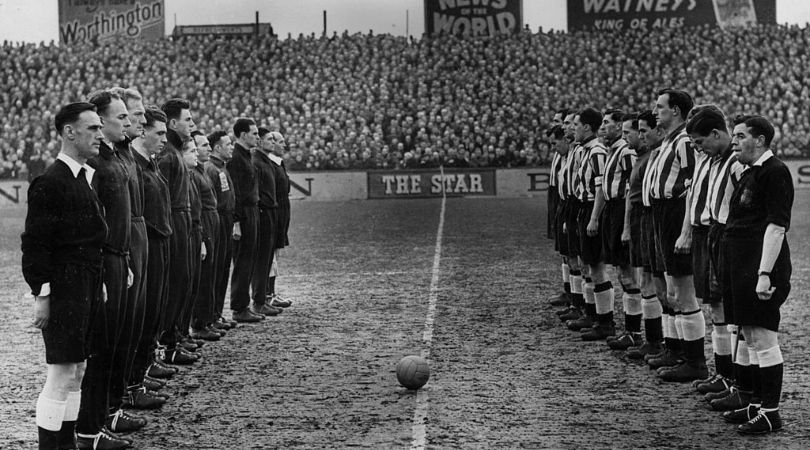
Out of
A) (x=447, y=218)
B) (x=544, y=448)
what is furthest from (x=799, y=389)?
(x=447, y=218)

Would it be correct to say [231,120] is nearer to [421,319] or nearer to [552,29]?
[552,29]

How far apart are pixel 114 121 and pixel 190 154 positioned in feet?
12.1

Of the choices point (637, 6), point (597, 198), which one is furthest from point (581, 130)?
point (637, 6)

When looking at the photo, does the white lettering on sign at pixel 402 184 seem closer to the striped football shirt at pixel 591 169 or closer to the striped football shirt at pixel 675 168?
the striped football shirt at pixel 591 169

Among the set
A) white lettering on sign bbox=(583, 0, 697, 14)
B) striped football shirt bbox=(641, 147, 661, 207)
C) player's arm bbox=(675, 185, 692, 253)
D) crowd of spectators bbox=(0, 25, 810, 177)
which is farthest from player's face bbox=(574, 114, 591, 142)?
white lettering on sign bbox=(583, 0, 697, 14)

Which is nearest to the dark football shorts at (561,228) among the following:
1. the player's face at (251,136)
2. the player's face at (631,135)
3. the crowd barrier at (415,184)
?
the player's face at (631,135)

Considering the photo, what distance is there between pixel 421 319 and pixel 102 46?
3618cm

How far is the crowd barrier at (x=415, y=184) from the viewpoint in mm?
36031

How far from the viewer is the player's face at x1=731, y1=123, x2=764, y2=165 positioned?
23.7 ft

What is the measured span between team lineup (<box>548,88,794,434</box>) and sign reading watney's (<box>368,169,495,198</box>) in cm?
2313

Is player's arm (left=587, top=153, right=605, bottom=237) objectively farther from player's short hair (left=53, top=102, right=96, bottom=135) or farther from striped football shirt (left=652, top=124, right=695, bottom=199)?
player's short hair (left=53, top=102, right=96, bottom=135)

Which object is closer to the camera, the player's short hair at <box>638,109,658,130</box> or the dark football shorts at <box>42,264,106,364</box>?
the dark football shorts at <box>42,264,106,364</box>

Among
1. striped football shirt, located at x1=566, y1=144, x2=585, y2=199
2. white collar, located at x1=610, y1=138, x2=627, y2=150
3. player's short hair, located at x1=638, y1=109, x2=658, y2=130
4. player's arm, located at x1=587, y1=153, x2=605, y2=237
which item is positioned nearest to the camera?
player's short hair, located at x1=638, y1=109, x2=658, y2=130

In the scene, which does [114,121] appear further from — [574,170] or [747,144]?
[574,170]
